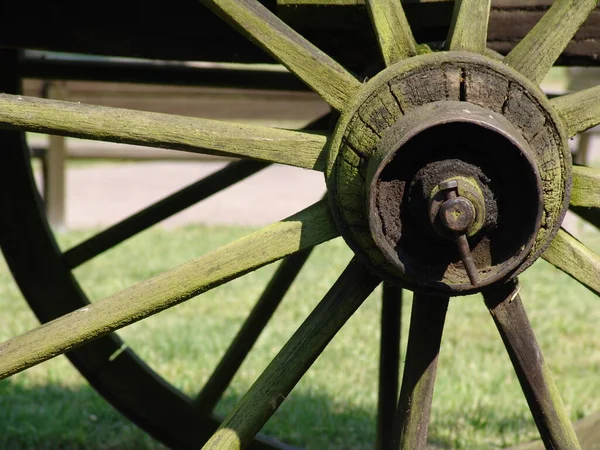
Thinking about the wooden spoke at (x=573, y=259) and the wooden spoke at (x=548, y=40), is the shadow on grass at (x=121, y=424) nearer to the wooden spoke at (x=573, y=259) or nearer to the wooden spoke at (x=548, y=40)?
the wooden spoke at (x=573, y=259)

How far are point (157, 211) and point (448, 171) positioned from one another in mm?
1479

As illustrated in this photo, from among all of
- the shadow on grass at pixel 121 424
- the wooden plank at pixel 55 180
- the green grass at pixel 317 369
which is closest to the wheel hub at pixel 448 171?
the green grass at pixel 317 369

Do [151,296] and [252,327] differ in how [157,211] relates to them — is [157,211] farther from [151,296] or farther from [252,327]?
[151,296]

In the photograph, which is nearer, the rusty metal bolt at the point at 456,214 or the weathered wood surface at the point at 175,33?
the rusty metal bolt at the point at 456,214

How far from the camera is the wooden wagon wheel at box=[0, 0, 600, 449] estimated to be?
5.90 feet

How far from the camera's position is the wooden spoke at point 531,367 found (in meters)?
1.96

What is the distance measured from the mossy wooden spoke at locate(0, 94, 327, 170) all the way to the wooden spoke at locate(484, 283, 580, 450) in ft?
1.58

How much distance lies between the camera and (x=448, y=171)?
71.2 inches

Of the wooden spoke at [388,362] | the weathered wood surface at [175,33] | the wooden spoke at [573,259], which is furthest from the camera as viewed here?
the wooden spoke at [388,362]

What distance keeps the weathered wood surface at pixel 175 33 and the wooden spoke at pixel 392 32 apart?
476 millimetres

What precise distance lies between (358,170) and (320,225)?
0.49ft

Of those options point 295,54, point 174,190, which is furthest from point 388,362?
point 174,190

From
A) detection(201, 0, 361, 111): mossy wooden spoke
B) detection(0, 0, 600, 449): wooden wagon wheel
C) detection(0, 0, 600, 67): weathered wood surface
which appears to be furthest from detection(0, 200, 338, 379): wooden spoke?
detection(0, 0, 600, 67): weathered wood surface

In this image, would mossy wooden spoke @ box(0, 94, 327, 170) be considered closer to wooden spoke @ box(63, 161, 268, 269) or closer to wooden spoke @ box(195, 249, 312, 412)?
wooden spoke @ box(63, 161, 268, 269)
